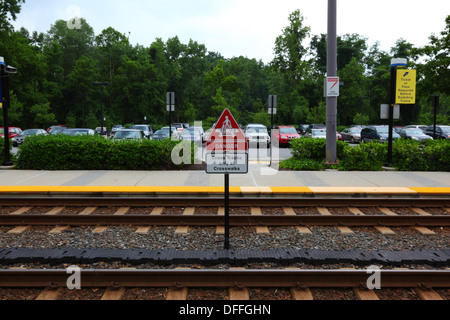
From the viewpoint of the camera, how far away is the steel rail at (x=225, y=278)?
4680 millimetres

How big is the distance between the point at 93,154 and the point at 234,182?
17.7 ft

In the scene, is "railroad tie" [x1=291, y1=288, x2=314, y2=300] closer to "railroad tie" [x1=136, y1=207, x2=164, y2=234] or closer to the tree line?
"railroad tie" [x1=136, y1=207, x2=164, y2=234]

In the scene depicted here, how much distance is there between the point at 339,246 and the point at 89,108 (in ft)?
213

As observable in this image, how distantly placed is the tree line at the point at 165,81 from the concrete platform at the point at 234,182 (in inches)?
1541

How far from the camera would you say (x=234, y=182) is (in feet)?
35.6

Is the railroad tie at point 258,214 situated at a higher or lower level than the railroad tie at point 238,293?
higher

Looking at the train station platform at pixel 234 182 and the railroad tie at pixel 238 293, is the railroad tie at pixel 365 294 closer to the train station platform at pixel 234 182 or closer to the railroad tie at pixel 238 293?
the railroad tie at pixel 238 293

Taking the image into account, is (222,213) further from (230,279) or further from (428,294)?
(428,294)

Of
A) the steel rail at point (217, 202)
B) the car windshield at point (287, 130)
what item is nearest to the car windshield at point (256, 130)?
the car windshield at point (287, 130)

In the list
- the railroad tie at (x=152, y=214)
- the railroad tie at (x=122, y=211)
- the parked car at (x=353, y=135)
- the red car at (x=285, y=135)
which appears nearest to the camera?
the railroad tie at (x=152, y=214)

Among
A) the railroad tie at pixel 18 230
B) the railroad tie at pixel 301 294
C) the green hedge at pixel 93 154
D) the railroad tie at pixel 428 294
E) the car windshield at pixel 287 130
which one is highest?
the car windshield at pixel 287 130

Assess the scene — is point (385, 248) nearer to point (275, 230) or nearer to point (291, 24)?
point (275, 230)

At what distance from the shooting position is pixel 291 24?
60.3m
